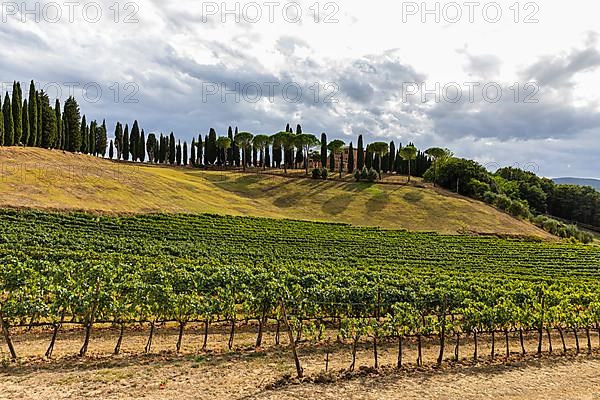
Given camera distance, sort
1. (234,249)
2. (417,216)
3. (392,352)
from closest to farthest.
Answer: (392,352)
(234,249)
(417,216)

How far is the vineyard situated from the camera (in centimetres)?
1554

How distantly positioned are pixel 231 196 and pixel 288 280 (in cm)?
5522

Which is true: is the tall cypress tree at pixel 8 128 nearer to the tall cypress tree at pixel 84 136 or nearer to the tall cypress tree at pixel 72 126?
the tall cypress tree at pixel 72 126

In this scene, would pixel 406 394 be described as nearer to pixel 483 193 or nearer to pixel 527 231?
pixel 527 231

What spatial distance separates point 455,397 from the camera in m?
11.9

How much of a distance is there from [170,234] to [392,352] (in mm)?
32790

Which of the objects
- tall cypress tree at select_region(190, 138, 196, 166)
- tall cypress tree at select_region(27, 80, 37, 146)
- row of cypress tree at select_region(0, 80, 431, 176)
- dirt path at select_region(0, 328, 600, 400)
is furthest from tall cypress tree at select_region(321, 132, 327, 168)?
dirt path at select_region(0, 328, 600, 400)

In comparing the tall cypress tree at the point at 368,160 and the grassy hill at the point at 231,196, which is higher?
the tall cypress tree at the point at 368,160

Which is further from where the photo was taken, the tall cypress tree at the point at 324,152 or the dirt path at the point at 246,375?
the tall cypress tree at the point at 324,152

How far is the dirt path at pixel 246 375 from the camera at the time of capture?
38.1 ft

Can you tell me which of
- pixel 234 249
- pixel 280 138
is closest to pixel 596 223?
pixel 280 138

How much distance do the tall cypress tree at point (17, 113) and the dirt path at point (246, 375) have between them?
62867mm

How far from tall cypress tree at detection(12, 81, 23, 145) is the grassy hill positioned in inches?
150

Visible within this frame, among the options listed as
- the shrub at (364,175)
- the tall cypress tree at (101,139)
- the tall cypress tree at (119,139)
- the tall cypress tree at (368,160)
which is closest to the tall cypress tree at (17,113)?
the tall cypress tree at (101,139)
